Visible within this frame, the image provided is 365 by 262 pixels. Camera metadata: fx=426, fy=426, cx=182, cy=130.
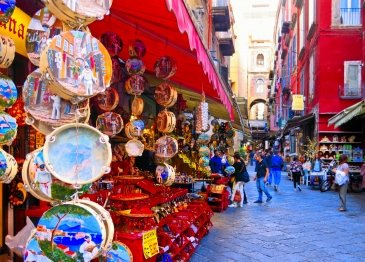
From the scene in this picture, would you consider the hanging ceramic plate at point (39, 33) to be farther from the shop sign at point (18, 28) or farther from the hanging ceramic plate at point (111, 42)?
the hanging ceramic plate at point (111, 42)

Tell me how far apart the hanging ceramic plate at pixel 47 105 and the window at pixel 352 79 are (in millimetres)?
18888

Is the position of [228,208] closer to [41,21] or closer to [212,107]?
[212,107]

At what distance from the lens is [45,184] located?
99.4 inches

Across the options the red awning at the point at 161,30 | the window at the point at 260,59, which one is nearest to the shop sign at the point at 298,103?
the red awning at the point at 161,30

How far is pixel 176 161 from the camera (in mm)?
10883

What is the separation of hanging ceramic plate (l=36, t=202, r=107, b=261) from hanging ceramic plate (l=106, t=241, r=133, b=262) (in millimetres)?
1540

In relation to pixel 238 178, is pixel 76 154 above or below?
above

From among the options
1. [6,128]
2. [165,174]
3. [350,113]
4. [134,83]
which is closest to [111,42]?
[134,83]

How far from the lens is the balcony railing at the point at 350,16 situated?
64.9 feet

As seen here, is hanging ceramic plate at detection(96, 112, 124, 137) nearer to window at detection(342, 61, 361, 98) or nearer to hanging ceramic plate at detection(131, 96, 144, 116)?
hanging ceramic plate at detection(131, 96, 144, 116)

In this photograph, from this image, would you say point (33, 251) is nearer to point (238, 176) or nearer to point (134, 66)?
point (134, 66)

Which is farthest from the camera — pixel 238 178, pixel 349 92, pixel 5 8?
pixel 349 92

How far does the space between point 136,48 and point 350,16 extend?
17.0 metres

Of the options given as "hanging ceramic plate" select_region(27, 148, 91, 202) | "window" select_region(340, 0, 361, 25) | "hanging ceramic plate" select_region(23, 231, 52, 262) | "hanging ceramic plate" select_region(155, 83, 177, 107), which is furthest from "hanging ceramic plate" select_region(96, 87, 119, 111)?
"window" select_region(340, 0, 361, 25)
